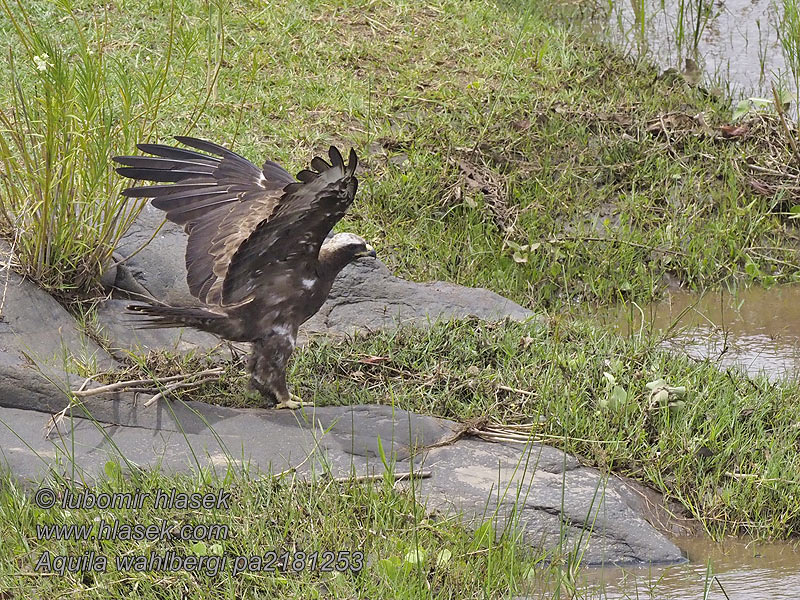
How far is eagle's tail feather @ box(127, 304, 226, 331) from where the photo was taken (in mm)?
3828

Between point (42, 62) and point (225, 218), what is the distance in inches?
36.2

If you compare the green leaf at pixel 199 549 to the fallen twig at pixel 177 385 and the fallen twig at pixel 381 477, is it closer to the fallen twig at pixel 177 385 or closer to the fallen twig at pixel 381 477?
the fallen twig at pixel 381 477

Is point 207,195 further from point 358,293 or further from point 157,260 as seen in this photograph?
point 358,293

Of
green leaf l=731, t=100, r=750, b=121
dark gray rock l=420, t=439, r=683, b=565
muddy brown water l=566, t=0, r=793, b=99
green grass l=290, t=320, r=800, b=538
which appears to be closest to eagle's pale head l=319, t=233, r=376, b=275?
green grass l=290, t=320, r=800, b=538

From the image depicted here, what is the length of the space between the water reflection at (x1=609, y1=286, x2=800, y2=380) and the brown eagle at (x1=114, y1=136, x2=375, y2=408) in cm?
168

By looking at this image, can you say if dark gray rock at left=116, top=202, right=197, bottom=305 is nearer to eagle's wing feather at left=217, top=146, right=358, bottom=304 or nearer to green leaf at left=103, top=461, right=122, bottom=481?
eagle's wing feather at left=217, top=146, right=358, bottom=304

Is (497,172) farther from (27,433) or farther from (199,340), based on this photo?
(27,433)

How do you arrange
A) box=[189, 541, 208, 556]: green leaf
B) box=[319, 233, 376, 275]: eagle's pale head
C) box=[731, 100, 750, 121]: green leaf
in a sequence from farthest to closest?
1. box=[731, 100, 750, 121]: green leaf
2. box=[319, 233, 376, 275]: eagle's pale head
3. box=[189, 541, 208, 556]: green leaf

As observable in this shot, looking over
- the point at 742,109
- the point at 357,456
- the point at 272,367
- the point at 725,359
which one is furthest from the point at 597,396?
the point at 742,109

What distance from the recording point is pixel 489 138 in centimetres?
660

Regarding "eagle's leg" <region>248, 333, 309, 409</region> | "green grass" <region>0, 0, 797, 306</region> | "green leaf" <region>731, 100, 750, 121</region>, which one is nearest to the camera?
"eagle's leg" <region>248, 333, 309, 409</region>

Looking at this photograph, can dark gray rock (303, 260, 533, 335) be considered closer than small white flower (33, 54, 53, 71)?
No

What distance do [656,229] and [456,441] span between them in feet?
9.11

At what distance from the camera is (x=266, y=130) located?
6586 mm
